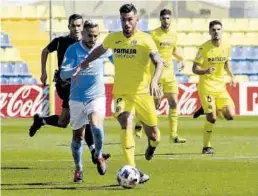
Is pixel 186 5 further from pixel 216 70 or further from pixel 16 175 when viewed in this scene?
pixel 16 175

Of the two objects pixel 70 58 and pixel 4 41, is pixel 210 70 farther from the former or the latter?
pixel 4 41

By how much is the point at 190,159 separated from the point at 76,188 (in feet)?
12.9

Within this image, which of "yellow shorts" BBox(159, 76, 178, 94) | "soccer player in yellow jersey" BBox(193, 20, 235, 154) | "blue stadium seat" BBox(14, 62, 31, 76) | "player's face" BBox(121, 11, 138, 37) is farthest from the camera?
"blue stadium seat" BBox(14, 62, 31, 76)

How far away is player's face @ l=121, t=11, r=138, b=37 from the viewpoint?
10.5m

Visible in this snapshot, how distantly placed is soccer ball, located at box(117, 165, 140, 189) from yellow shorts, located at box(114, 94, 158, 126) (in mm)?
863

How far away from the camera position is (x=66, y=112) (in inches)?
514

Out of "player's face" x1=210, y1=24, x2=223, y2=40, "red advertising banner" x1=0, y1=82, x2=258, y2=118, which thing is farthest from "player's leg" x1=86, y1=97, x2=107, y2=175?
"red advertising banner" x1=0, y1=82, x2=258, y2=118

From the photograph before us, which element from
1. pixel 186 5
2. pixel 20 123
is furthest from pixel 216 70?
pixel 186 5

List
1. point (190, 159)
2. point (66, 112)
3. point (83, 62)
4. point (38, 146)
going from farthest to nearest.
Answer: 1. point (38, 146)
2. point (190, 159)
3. point (66, 112)
4. point (83, 62)

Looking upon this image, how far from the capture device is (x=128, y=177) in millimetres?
10164

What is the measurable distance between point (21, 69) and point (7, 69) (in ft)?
2.05

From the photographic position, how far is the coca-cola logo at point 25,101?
2822 cm

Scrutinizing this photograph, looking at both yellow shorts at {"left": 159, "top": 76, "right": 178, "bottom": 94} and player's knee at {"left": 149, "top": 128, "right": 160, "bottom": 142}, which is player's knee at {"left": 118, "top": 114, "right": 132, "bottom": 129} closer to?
player's knee at {"left": 149, "top": 128, "right": 160, "bottom": 142}

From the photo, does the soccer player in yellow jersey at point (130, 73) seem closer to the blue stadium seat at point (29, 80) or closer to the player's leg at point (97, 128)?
the player's leg at point (97, 128)
